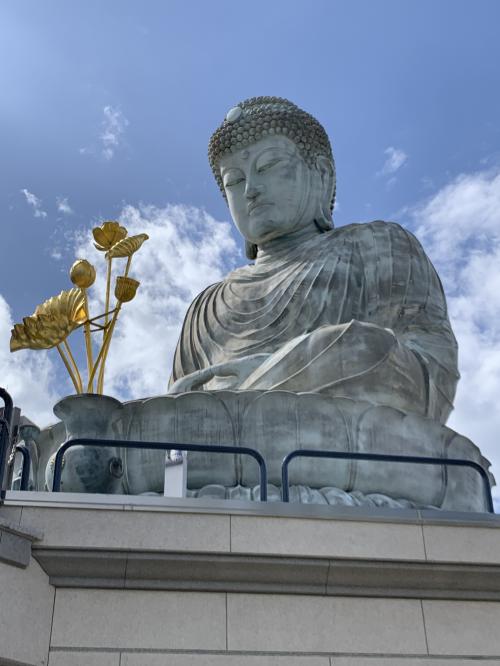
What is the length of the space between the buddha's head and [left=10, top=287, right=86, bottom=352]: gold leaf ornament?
8.89ft

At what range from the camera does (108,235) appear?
8094mm

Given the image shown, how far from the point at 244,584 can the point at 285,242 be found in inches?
213

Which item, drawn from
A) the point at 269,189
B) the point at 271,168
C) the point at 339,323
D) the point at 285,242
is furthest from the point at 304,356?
the point at 271,168

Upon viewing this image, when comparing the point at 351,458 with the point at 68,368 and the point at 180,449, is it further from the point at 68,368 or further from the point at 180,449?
the point at 68,368

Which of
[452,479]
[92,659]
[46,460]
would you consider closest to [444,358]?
[452,479]

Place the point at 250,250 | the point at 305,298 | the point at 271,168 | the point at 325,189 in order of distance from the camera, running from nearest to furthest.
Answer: the point at 305,298, the point at 271,168, the point at 325,189, the point at 250,250

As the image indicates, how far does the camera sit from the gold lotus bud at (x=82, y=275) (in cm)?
763

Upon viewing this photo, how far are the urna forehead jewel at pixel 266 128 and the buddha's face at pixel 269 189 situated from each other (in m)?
0.08

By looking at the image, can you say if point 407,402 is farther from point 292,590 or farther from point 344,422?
point 292,590

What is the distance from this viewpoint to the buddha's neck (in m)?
9.47

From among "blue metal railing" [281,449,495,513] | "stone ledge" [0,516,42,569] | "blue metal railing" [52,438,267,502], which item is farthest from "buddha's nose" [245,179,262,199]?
"stone ledge" [0,516,42,569]

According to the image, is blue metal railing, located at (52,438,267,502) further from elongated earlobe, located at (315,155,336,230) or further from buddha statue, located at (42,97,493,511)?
elongated earlobe, located at (315,155,336,230)

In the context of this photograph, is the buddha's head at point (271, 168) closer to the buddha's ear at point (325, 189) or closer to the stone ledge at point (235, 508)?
the buddha's ear at point (325, 189)

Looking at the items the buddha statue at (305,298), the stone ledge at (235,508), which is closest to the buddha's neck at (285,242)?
the buddha statue at (305,298)
